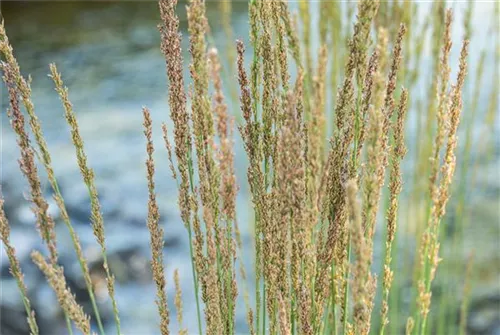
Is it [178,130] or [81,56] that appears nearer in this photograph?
[178,130]

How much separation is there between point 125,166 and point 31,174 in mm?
4848

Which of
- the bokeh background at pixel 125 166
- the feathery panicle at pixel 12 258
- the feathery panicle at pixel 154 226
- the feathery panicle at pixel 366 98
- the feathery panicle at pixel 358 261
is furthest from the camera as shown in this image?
the bokeh background at pixel 125 166

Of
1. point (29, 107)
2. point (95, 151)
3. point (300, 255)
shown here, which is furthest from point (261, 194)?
point (95, 151)

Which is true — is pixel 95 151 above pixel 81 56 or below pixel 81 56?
below

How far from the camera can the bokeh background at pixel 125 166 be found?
14.5ft

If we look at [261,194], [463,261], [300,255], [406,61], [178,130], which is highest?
[406,61]

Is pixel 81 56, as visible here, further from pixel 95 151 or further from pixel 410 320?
pixel 410 320

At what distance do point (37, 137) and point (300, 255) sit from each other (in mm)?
592

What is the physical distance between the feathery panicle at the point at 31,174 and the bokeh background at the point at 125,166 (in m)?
1.03

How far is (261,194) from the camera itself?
1410 mm

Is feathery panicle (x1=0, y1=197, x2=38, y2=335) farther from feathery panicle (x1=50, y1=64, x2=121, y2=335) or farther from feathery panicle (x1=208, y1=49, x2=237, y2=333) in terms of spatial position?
feathery panicle (x1=208, y1=49, x2=237, y2=333)

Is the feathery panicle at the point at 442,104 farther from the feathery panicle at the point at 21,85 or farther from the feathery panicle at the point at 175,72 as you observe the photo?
the feathery panicle at the point at 21,85

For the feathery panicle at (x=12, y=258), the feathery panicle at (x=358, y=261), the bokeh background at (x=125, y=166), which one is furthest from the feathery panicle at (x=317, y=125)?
the bokeh background at (x=125, y=166)

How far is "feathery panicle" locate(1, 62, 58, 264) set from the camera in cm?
128
